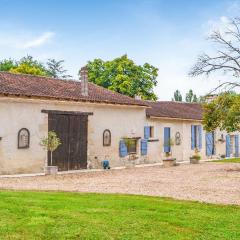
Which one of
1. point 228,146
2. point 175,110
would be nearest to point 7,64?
point 175,110

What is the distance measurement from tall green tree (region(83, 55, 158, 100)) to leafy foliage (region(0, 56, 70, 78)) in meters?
5.53

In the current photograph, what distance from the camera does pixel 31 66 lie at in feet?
141

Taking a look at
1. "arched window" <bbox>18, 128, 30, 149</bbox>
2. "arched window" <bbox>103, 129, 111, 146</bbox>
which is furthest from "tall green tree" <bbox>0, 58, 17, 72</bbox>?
"arched window" <bbox>18, 128, 30, 149</bbox>

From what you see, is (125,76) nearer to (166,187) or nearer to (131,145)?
(131,145)

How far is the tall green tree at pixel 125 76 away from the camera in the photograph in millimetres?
43656

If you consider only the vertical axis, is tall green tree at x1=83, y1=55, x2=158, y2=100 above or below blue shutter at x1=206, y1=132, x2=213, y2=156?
above

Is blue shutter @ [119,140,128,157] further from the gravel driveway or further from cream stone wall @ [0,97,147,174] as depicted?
the gravel driveway

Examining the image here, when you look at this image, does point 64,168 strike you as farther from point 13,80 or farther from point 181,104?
point 181,104

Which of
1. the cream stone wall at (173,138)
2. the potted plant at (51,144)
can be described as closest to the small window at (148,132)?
the cream stone wall at (173,138)

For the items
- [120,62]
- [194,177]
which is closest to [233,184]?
[194,177]

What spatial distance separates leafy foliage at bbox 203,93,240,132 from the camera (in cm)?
2162

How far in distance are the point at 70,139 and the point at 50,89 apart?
107 inches

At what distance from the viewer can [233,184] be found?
51.9 ft

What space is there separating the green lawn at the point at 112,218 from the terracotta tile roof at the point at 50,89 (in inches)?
387
